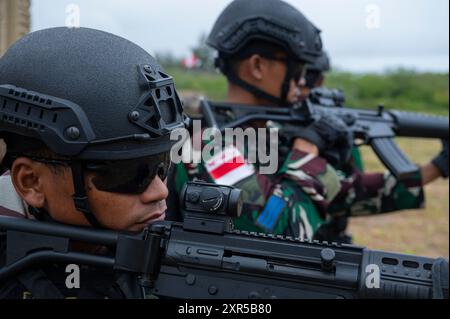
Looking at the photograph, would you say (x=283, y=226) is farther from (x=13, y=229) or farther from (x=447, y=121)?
(x=447, y=121)

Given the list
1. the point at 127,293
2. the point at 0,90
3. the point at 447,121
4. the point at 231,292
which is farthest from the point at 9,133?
the point at 447,121

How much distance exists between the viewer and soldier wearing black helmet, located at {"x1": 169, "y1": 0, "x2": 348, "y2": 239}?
8.30 feet

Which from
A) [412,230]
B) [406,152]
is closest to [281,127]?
[412,230]

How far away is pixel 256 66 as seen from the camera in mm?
2947

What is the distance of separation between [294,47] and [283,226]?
90 cm

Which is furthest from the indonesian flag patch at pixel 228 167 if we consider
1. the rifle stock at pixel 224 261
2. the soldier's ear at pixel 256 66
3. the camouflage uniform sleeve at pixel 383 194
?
the camouflage uniform sleeve at pixel 383 194

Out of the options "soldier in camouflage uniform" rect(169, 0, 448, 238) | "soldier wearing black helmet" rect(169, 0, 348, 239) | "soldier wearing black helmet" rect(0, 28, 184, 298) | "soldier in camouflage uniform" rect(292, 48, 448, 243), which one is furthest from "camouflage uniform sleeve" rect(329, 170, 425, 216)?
"soldier wearing black helmet" rect(0, 28, 184, 298)

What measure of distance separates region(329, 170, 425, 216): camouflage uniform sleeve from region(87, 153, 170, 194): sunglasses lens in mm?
2139

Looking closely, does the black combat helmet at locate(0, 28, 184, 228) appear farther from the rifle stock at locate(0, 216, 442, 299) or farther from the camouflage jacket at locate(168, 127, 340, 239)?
the camouflage jacket at locate(168, 127, 340, 239)

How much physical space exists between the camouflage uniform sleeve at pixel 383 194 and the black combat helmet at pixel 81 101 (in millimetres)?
2164

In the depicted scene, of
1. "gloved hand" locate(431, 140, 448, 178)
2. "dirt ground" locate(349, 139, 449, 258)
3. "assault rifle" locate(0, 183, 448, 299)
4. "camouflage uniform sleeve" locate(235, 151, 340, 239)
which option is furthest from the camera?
"dirt ground" locate(349, 139, 449, 258)

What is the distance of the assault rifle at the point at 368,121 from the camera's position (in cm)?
292

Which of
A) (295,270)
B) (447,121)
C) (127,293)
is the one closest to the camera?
(295,270)

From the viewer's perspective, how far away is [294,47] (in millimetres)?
2865
